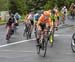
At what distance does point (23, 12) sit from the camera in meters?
58.4

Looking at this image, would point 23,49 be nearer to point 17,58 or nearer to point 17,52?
point 17,52

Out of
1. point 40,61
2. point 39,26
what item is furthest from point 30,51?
point 40,61

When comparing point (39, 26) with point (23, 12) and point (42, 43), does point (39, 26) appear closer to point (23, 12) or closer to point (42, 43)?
point (42, 43)

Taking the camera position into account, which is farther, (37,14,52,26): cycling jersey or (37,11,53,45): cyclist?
(37,14,52,26): cycling jersey

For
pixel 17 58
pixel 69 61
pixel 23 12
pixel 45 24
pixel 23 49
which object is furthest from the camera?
pixel 23 12

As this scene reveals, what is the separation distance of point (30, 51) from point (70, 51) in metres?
1.69

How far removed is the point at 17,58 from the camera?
1561cm

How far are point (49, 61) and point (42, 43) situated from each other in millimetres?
1544

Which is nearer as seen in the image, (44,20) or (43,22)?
(44,20)

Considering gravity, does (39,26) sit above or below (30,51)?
above

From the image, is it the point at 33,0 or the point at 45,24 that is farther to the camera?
the point at 33,0

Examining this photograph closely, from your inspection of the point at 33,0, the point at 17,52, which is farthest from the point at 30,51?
the point at 33,0

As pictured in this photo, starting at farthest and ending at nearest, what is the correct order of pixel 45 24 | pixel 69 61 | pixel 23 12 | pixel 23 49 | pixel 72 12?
1. pixel 23 12
2. pixel 72 12
3. pixel 23 49
4. pixel 45 24
5. pixel 69 61

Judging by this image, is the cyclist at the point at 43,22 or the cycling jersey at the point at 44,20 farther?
the cycling jersey at the point at 44,20
